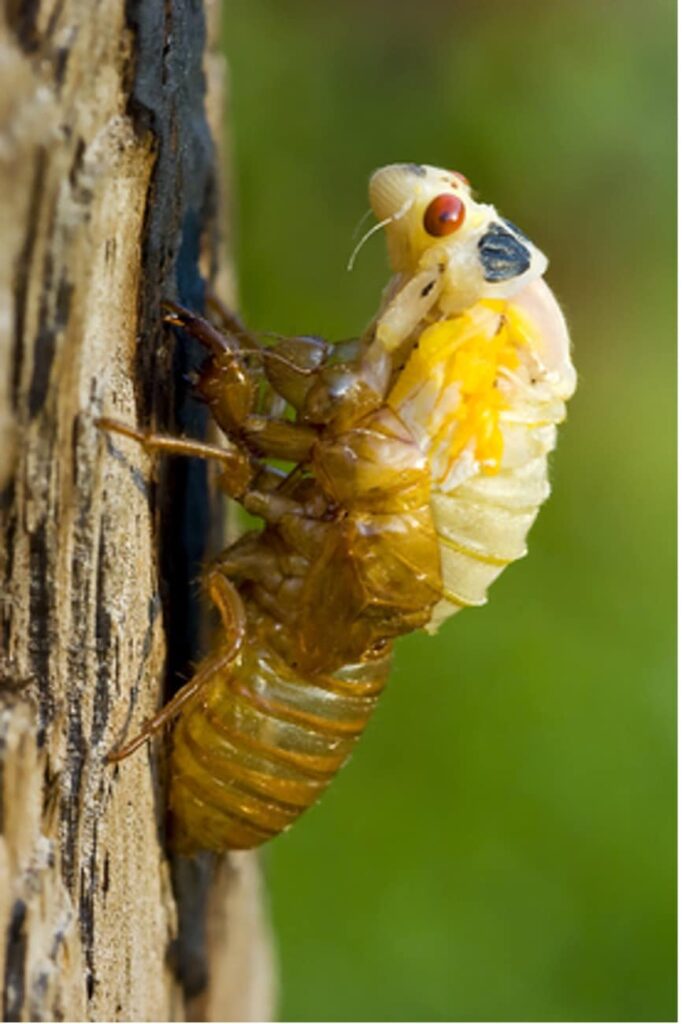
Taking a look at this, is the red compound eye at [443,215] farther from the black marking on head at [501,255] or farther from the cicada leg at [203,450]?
the cicada leg at [203,450]

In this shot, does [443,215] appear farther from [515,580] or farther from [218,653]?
A: [515,580]

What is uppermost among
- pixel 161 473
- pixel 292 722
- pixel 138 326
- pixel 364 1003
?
pixel 138 326

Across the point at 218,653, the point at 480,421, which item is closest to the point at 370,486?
the point at 480,421

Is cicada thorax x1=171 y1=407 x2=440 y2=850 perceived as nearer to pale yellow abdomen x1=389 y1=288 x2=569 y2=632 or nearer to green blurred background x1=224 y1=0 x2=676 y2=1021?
pale yellow abdomen x1=389 y1=288 x2=569 y2=632

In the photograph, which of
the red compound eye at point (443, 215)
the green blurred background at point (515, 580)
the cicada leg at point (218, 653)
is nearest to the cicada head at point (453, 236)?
the red compound eye at point (443, 215)

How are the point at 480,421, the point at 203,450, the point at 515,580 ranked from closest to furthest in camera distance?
the point at 203,450 → the point at 480,421 → the point at 515,580

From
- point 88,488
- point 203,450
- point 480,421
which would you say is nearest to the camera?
point 88,488

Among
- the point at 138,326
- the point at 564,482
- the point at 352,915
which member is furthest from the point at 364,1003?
the point at 138,326

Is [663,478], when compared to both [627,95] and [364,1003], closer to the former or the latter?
[627,95]
